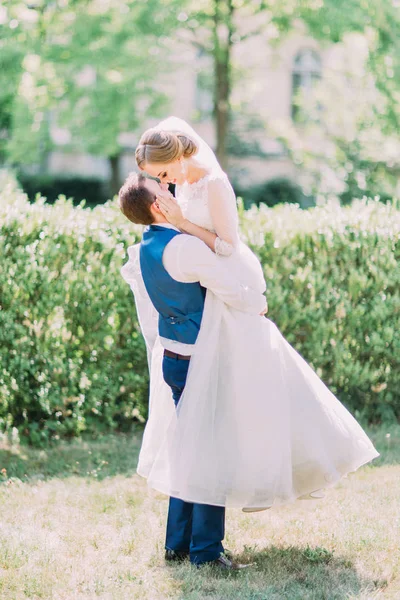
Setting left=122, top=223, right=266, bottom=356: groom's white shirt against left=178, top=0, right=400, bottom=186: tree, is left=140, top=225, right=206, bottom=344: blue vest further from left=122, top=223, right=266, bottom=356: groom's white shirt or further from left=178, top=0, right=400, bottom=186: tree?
left=178, top=0, right=400, bottom=186: tree

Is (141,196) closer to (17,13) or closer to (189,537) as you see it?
(189,537)

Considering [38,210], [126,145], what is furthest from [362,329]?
[126,145]

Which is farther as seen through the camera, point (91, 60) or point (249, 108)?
point (249, 108)

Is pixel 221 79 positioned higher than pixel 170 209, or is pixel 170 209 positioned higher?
pixel 170 209

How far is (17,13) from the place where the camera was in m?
18.3

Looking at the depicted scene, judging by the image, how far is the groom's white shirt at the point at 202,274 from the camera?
3.82 meters

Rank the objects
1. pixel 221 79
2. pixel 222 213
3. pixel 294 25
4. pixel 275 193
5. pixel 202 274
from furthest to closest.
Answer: pixel 275 193 < pixel 221 79 < pixel 294 25 < pixel 222 213 < pixel 202 274

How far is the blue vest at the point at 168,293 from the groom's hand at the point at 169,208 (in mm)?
59

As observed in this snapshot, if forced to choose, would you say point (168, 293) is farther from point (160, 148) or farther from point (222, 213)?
point (160, 148)

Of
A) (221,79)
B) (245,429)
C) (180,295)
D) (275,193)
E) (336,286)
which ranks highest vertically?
(180,295)

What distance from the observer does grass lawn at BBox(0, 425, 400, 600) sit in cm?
391

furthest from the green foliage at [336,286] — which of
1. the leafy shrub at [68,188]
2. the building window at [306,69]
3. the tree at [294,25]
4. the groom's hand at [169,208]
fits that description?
the building window at [306,69]

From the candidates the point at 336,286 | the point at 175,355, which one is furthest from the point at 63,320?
the point at 175,355

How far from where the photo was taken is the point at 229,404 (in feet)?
13.3
